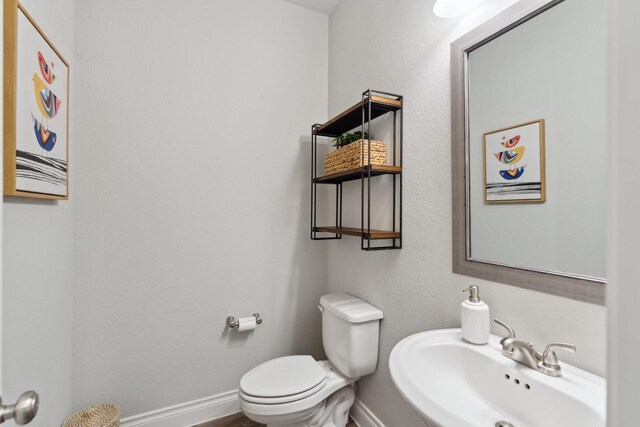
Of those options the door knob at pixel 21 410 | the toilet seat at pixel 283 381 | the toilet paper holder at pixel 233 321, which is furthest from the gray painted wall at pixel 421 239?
the door knob at pixel 21 410

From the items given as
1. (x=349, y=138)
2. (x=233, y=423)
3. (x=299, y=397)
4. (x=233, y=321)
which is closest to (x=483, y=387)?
(x=299, y=397)

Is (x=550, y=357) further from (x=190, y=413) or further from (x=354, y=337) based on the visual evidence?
(x=190, y=413)

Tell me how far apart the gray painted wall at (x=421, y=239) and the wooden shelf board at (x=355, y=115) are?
90mm

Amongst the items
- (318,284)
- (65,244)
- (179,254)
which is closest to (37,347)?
(65,244)

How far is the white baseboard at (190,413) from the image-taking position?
162 cm

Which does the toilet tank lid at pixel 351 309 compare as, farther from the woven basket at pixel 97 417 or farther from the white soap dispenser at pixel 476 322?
the woven basket at pixel 97 417

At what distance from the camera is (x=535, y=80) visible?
0.92 m

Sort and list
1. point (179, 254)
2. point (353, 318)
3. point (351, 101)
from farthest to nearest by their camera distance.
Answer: point (351, 101)
point (179, 254)
point (353, 318)

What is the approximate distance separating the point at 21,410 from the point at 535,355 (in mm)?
1153

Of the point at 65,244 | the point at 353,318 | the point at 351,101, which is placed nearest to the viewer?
the point at 65,244

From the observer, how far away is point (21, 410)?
543 mm

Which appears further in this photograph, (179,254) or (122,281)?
(179,254)

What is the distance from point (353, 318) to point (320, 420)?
0.57 m

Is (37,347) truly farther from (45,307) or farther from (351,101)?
(351,101)
